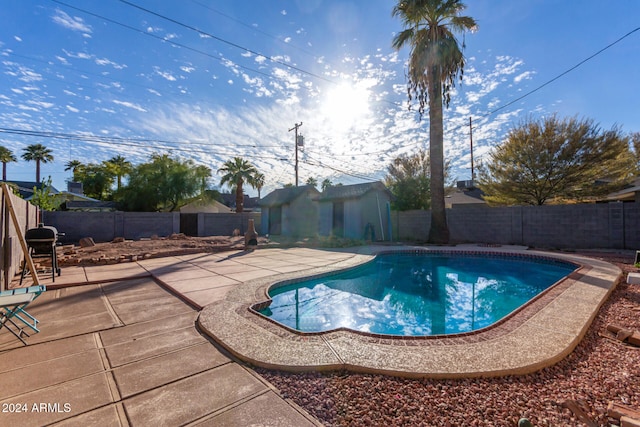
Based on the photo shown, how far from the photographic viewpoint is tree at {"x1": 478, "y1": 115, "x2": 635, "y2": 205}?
11.4m

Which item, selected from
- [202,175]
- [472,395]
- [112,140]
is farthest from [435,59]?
[202,175]

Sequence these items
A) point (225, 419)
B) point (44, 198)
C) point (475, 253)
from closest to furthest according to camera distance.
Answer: point (225, 419) → point (475, 253) → point (44, 198)

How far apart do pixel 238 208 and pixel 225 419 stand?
21.8 m

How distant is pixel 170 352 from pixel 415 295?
16.1ft

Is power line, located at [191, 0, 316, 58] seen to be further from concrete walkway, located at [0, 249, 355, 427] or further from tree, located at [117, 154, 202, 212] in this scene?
tree, located at [117, 154, 202, 212]

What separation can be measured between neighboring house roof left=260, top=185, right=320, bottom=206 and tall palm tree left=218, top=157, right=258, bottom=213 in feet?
14.1

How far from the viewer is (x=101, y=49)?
10.7 m

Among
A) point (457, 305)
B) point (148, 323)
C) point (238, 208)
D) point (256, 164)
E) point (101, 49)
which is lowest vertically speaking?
point (457, 305)

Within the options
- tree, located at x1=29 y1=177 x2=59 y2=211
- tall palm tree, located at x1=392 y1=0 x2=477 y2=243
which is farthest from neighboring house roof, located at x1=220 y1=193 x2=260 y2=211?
tall palm tree, located at x1=392 y1=0 x2=477 y2=243

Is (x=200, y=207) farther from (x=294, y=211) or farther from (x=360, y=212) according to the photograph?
(x=360, y=212)

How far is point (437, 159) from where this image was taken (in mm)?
11953

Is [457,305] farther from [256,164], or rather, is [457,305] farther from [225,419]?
[256,164]

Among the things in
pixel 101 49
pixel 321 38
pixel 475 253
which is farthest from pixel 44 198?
pixel 475 253

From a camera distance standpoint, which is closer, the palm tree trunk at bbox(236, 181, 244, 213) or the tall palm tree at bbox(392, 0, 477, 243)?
the tall palm tree at bbox(392, 0, 477, 243)
